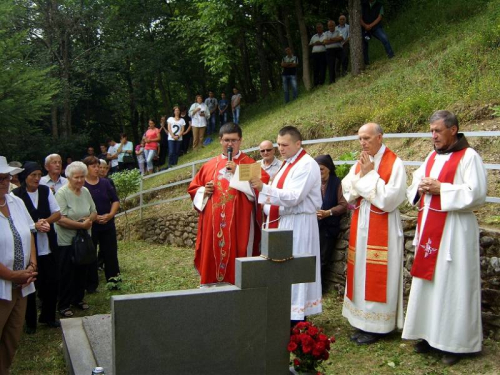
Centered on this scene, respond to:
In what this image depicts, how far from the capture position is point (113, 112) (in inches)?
979

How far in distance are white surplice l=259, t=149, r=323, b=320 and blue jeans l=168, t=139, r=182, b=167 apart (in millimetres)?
10571

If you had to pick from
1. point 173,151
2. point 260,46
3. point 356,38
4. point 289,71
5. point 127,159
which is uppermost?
point 260,46

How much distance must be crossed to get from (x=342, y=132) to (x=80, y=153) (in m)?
13.4

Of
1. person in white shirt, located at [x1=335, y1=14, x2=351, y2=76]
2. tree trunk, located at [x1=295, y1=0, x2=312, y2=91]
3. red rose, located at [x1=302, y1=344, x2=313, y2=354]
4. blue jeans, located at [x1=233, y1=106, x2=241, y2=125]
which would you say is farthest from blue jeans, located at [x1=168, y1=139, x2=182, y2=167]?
red rose, located at [x1=302, y1=344, x2=313, y2=354]

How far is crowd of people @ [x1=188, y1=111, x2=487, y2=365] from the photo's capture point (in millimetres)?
4668

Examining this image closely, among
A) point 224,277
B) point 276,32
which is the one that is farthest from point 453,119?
point 276,32

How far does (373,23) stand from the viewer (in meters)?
14.0

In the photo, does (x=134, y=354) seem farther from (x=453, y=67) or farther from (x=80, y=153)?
(x=80, y=153)

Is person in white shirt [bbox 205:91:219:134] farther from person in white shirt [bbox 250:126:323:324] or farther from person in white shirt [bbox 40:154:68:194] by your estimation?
person in white shirt [bbox 250:126:323:324]

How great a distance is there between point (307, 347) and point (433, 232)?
1.81 metres

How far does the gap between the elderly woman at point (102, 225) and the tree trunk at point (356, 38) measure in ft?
27.1

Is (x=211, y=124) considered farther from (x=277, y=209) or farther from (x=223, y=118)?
(x=277, y=209)

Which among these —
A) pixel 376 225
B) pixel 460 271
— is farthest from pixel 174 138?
pixel 460 271

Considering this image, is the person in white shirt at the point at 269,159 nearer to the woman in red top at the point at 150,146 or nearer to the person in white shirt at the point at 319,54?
the person in white shirt at the point at 319,54
